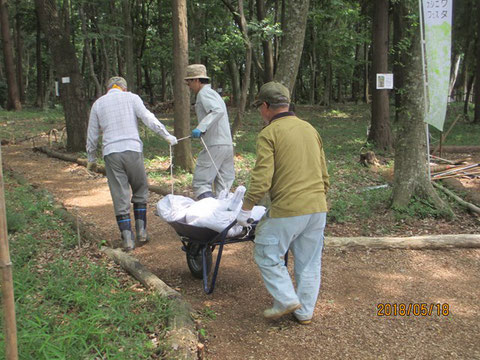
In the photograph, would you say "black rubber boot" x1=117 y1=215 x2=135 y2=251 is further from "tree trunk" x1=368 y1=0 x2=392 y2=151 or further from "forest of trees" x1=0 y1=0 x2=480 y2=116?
"tree trunk" x1=368 y1=0 x2=392 y2=151

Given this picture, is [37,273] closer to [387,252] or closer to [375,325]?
[375,325]

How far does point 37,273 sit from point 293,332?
263 centimetres

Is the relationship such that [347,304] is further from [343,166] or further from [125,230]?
[343,166]

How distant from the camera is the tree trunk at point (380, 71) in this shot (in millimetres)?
12445

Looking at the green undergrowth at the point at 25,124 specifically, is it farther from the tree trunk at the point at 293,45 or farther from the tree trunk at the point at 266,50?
the tree trunk at the point at 293,45

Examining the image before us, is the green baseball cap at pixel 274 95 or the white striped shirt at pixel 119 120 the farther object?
the white striped shirt at pixel 119 120

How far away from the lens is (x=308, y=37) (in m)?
31.1

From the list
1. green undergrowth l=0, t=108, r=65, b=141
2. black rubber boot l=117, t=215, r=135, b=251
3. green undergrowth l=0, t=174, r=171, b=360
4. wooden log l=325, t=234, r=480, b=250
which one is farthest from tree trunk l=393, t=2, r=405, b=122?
green undergrowth l=0, t=108, r=65, b=141

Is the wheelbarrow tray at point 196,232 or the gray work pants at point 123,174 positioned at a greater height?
the gray work pants at point 123,174

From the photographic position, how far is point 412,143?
660 centimetres

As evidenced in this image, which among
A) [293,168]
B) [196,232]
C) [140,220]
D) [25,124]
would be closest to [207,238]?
[196,232]

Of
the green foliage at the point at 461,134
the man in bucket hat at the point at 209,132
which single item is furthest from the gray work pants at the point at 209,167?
the green foliage at the point at 461,134
